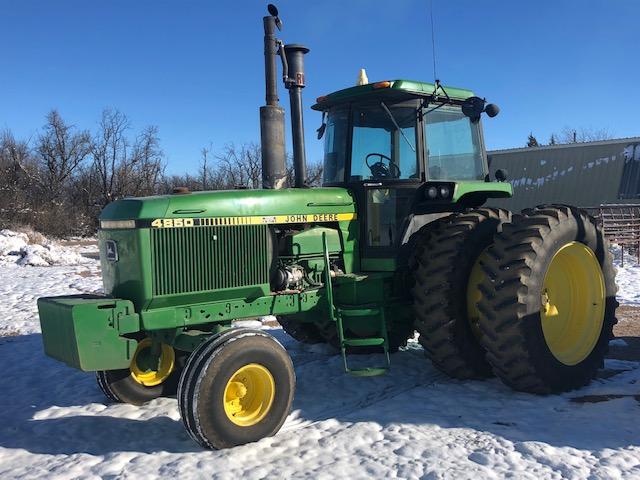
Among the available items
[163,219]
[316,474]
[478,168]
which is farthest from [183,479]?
[478,168]

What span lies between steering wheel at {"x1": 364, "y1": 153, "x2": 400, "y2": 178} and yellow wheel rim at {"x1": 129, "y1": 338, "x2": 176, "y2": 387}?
8.34ft

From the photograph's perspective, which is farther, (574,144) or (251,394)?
(574,144)

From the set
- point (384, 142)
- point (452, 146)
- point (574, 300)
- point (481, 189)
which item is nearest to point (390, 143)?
point (384, 142)

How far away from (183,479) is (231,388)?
32.8 inches

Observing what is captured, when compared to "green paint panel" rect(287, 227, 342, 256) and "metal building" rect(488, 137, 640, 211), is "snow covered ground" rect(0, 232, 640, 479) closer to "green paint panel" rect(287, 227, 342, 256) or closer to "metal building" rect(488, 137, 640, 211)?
"green paint panel" rect(287, 227, 342, 256)

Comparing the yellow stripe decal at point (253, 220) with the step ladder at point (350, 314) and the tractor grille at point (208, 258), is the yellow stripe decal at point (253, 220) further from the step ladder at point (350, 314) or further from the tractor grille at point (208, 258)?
the step ladder at point (350, 314)

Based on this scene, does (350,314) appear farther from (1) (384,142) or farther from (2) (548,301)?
(2) (548,301)

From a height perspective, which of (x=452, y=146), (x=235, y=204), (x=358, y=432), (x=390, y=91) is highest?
→ (x=390, y=91)

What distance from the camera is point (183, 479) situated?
374 centimetres

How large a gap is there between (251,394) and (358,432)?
826 mm

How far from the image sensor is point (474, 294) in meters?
5.50

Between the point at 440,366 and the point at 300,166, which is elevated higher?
the point at 300,166

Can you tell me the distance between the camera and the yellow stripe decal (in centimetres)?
458

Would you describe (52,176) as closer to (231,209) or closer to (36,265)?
(36,265)
